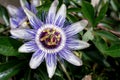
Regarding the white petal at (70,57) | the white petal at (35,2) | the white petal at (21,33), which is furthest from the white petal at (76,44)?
the white petal at (35,2)

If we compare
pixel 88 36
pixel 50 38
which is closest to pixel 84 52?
pixel 88 36

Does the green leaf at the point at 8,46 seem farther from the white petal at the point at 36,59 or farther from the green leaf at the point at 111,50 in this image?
the green leaf at the point at 111,50

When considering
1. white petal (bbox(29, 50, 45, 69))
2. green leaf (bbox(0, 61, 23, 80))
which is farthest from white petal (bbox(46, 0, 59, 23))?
green leaf (bbox(0, 61, 23, 80))

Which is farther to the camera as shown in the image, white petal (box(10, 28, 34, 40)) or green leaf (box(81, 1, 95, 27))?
green leaf (box(81, 1, 95, 27))

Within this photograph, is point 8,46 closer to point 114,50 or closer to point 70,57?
point 70,57

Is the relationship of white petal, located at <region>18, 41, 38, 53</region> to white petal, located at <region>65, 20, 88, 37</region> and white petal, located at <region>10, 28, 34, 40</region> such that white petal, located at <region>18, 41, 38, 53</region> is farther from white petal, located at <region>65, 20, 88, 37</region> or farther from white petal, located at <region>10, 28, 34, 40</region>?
white petal, located at <region>65, 20, 88, 37</region>

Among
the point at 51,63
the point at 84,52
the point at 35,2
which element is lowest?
the point at 84,52

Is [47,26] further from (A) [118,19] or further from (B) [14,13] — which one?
(A) [118,19]
